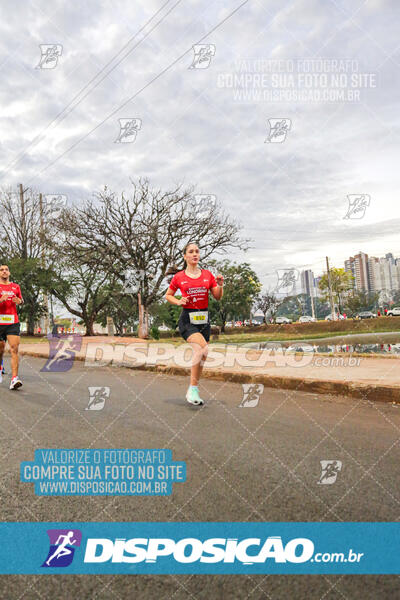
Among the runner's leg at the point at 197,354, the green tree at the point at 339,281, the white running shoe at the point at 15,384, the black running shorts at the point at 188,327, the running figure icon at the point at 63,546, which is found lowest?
the running figure icon at the point at 63,546

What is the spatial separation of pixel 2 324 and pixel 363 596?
7213mm

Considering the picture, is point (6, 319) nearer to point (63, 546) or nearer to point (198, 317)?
point (198, 317)

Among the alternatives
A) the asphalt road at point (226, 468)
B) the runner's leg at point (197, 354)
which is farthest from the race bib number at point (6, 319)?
the runner's leg at point (197, 354)

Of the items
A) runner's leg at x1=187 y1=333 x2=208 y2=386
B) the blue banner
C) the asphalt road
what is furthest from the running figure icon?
runner's leg at x1=187 y1=333 x2=208 y2=386

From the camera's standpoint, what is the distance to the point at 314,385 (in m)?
6.67

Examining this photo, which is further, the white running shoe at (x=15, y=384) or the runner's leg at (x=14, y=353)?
the runner's leg at (x=14, y=353)

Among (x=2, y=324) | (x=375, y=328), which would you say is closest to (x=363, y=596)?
(x=2, y=324)

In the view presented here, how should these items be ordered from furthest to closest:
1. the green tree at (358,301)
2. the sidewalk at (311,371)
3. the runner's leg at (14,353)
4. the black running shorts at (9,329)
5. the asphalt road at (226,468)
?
the green tree at (358,301), the black running shorts at (9,329), the runner's leg at (14,353), the sidewalk at (311,371), the asphalt road at (226,468)

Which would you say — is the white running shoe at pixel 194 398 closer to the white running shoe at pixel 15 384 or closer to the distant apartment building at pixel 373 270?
the white running shoe at pixel 15 384

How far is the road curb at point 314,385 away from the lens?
19.0 ft

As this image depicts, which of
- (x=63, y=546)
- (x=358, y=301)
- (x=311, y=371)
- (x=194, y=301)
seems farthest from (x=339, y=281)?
(x=63, y=546)

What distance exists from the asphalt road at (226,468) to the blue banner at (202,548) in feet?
0.25

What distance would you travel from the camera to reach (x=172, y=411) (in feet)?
17.7

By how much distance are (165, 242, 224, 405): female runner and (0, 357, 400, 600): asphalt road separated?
447mm
